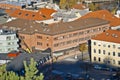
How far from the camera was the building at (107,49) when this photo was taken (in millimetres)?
16250

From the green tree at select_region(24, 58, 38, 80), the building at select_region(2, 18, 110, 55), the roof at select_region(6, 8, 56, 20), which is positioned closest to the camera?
the green tree at select_region(24, 58, 38, 80)

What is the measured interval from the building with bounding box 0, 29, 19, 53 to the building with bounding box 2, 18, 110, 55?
0.85 m

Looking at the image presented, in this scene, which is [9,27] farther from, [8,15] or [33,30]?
[8,15]

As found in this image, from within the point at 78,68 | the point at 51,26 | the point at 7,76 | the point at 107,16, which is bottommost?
the point at 78,68

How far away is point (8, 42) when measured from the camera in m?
17.5

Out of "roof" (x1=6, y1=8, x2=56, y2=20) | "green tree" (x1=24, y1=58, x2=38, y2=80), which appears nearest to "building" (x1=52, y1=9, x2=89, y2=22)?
"roof" (x1=6, y1=8, x2=56, y2=20)

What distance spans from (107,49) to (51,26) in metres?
2.96

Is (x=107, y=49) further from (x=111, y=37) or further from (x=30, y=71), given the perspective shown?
(x=30, y=71)

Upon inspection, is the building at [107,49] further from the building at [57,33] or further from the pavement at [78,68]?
the building at [57,33]

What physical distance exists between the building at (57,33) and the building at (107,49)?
155 cm

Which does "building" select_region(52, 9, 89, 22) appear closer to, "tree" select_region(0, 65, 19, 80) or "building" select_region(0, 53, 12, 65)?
"building" select_region(0, 53, 12, 65)

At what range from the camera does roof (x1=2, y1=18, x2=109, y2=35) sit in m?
18.0

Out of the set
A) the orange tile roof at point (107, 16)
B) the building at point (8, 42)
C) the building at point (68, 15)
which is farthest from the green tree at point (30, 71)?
the building at point (68, 15)

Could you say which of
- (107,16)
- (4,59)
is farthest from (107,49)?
(107,16)
